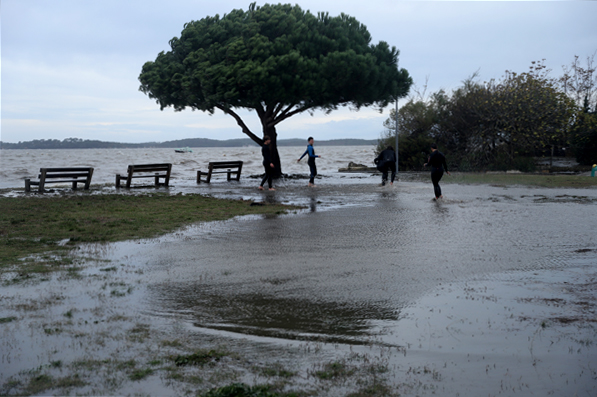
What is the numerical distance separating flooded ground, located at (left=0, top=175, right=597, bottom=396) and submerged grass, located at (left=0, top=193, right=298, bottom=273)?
741 millimetres

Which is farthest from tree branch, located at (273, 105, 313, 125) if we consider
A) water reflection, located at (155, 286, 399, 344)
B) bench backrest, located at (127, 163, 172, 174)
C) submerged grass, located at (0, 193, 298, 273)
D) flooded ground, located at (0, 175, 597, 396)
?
water reflection, located at (155, 286, 399, 344)

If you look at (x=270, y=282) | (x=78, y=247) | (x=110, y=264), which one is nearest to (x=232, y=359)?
(x=270, y=282)

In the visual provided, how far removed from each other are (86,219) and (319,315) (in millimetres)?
8529

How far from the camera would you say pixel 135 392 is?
11.7ft

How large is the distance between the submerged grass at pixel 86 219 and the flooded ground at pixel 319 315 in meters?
0.74

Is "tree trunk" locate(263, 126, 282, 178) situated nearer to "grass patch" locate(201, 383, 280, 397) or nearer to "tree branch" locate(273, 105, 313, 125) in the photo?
"tree branch" locate(273, 105, 313, 125)

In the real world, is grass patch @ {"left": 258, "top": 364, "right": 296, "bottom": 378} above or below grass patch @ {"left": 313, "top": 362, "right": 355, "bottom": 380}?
below

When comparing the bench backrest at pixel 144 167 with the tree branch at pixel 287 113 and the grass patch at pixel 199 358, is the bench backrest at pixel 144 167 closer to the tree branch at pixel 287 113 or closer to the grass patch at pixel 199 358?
the tree branch at pixel 287 113

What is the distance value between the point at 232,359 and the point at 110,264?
410 cm

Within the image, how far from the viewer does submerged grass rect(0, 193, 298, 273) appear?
8.53 metres

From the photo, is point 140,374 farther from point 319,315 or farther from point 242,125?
point 242,125

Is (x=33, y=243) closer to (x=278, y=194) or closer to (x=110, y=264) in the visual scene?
(x=110, y=264)

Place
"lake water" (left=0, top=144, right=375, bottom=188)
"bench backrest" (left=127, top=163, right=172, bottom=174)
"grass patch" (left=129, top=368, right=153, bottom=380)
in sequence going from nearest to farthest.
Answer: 1. "grass patch" (left=129, top=368, right=153, bottom=380)
2. "bench backrest" (left=127, top=163, right=172, bottom=174)
3. "lake water" (left=0, top=144, right=375, bottom=188)

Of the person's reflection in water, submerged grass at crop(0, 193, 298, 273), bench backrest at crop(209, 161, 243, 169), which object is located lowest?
submerged grass at crop(0, 193, 298, 273)
